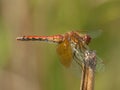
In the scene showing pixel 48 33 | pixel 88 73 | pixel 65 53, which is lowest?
pixel 88 73

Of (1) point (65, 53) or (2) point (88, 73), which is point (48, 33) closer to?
(1) point (65, 53)

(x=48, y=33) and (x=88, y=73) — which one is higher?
(x=48, y=33)

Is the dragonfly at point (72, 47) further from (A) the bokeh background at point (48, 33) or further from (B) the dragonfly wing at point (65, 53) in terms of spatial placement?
(A) the bokeh background at point (48, 33)

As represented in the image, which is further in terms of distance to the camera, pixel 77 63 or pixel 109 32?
pixel 109 32

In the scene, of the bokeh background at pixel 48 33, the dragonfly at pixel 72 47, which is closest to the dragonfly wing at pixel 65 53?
the dragonfly at pixel 72 47

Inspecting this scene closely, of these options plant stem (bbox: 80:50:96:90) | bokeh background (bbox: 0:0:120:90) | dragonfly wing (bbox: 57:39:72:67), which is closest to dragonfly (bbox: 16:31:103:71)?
dragonfly wing (bbox: 57:39:72:67)

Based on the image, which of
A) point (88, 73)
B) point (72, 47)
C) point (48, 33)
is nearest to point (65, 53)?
point (72, 47)

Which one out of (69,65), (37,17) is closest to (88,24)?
(37,17)

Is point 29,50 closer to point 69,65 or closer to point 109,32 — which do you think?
point 109,32
